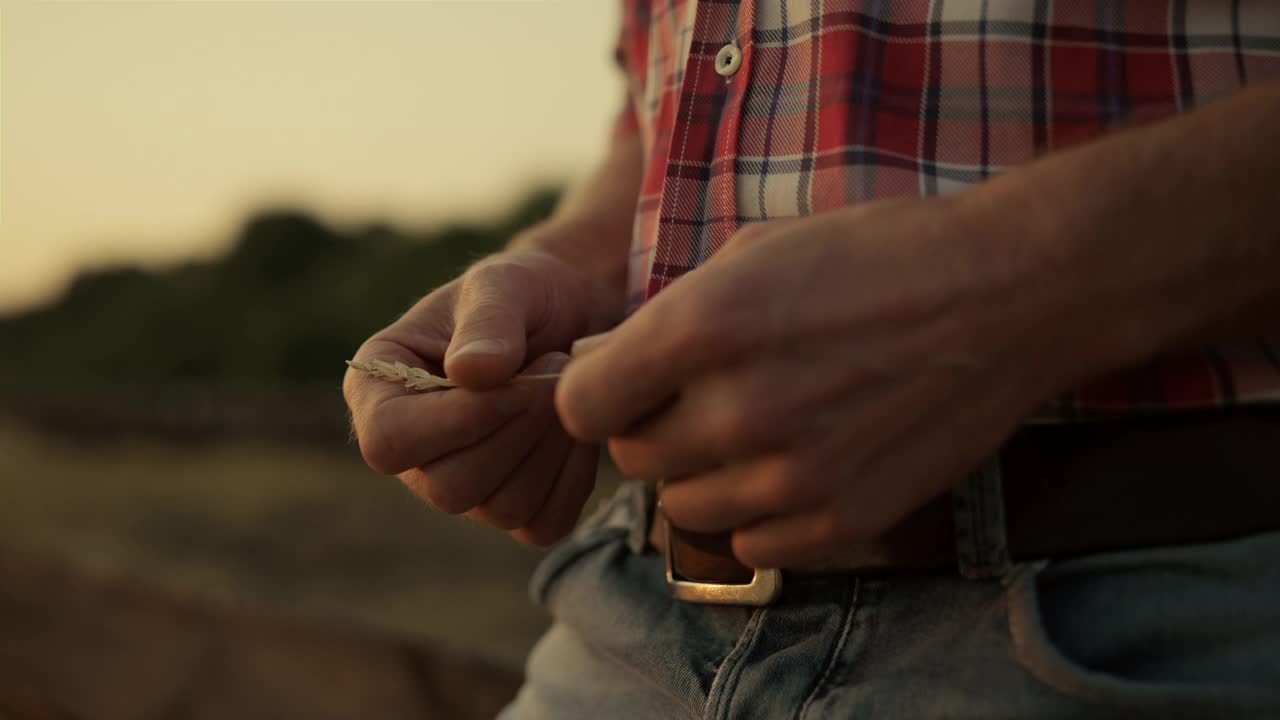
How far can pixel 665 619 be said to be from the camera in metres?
1.30

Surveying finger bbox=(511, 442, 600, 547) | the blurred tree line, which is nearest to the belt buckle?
finger bbox=(511, 442, 600, 547)

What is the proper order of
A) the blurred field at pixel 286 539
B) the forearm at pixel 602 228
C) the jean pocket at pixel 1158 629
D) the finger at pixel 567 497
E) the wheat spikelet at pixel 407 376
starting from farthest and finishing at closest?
the blurred field at pixel 286 539, the forearm at pixel 602 228, the finger at pixel 567 497, the wheat spikelet at pixel 407 376, the jean pocket at pixel 1158 629

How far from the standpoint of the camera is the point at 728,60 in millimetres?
1241

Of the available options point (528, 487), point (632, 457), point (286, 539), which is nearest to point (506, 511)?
point (528, 487)

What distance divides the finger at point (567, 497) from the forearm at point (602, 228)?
0.39 metres

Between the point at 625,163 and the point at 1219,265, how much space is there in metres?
1.30

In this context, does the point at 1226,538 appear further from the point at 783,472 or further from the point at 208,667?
the point at 208,667

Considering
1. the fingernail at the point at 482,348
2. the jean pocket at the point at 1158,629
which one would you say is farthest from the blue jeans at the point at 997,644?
the fingernail at the point at 482,348

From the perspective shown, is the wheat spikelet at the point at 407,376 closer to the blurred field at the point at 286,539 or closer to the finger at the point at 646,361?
the finger at the point at 646,361

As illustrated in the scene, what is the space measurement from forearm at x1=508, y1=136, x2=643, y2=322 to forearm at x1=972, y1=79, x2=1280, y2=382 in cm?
93

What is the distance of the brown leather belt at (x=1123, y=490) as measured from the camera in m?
0.97

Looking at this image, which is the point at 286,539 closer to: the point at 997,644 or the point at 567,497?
the point at 567,497

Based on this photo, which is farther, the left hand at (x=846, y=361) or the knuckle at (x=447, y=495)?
the knuckle at (x=447, y=495)

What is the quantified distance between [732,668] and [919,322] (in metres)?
0.56
